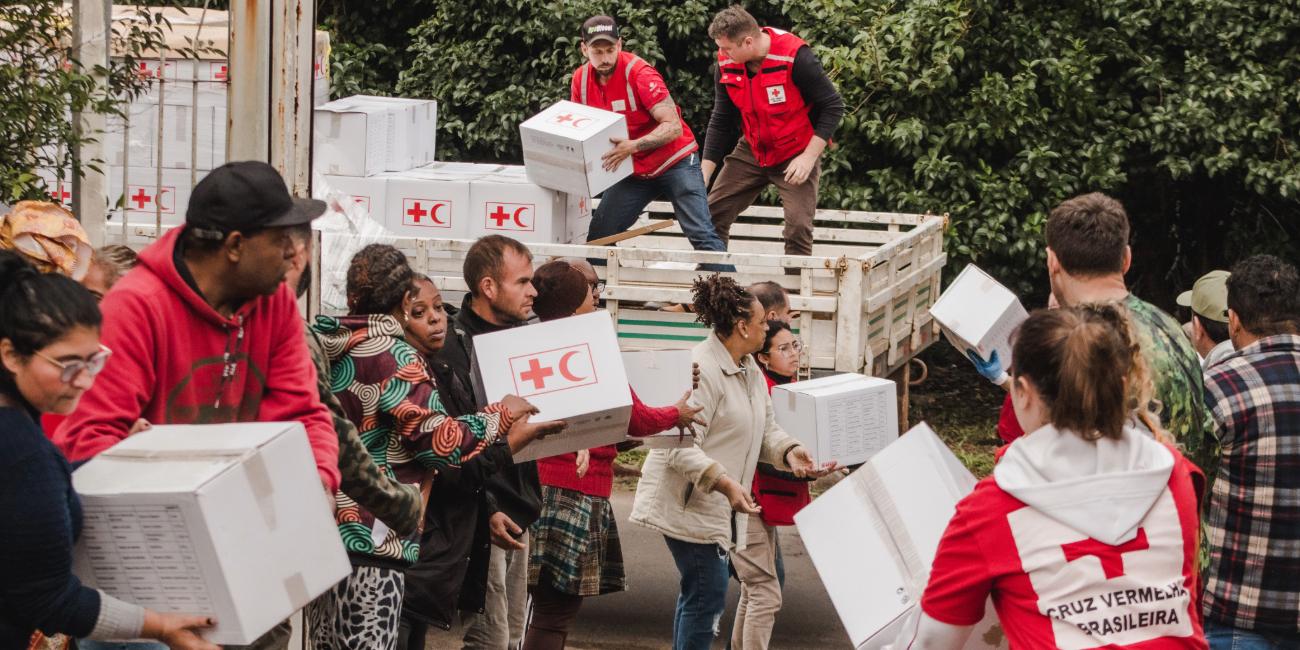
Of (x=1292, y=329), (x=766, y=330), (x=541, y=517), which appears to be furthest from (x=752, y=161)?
(x=1292, y=329)

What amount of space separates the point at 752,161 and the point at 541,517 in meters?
4.57

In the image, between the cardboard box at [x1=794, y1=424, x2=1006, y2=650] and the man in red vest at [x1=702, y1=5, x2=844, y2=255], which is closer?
the cardboard box at [x1=794, y1=424, x2=1006, y2=650]

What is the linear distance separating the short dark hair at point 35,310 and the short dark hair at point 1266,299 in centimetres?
320

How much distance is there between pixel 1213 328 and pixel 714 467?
1842mm

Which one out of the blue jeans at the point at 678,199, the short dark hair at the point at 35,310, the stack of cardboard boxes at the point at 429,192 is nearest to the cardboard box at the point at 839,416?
the stack of cardboard boxes at the point at 429,192

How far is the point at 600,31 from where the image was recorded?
901cm

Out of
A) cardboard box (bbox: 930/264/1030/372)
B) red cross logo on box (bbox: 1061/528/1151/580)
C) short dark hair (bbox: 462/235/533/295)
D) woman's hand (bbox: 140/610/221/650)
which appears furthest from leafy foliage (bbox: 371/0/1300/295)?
woman's hand (bbox: 140/610/221/650)

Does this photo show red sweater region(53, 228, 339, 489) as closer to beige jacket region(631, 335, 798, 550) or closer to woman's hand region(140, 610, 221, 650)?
woman's hand region(140, 610, 221, 650)

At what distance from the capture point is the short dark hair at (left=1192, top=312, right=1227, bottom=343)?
17.5 feet

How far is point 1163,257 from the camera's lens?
43.3 ft

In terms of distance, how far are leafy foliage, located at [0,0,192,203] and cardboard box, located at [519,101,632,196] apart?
3.56 metres

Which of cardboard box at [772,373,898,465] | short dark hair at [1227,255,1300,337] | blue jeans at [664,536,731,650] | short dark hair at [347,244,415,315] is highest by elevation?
short dark hair at [1227,255,1300,337]

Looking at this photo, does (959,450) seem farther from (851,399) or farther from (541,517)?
(541,517)

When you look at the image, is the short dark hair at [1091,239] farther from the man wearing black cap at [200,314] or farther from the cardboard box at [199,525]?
the cardboard box at [199,525]
